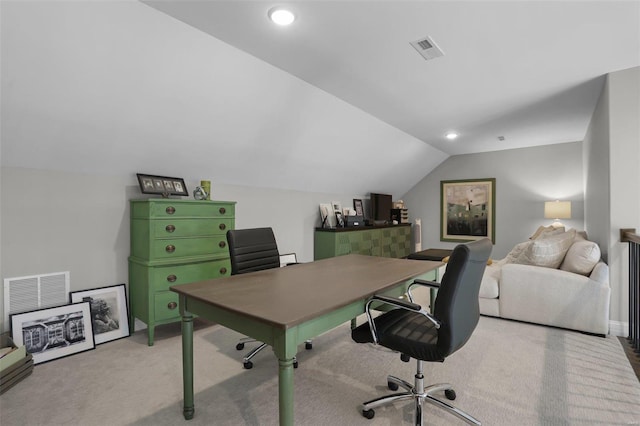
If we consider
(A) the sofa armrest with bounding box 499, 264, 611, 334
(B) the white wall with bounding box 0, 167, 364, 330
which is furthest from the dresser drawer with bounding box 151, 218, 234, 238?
(A) the sofa armrest with bounding box 499, 264, 611, 334

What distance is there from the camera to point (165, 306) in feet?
9.80

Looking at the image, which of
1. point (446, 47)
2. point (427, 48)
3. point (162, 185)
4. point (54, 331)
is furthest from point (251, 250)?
point (446, 47)

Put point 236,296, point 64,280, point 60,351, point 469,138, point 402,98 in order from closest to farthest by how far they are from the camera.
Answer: point 236,296
point 60,351
point 64,280
point 402,98
point 469,138

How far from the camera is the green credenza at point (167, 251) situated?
2.91 metres

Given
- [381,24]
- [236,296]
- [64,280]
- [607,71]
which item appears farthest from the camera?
[607,71]

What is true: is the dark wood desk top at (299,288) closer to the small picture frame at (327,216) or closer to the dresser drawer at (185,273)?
the dresser drawer at (185,273)

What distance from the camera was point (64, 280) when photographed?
2814 millimetres

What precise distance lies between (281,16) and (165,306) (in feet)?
8.71

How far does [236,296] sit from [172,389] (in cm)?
107

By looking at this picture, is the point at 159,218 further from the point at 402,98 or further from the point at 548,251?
the point at 548,251

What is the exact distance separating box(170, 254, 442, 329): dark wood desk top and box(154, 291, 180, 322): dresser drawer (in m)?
1.22

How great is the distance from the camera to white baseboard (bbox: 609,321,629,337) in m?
3.08

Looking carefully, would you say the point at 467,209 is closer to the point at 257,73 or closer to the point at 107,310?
the point at 257,73

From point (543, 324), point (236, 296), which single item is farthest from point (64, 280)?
point (543, 324)
